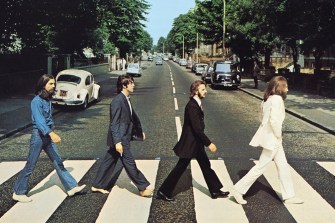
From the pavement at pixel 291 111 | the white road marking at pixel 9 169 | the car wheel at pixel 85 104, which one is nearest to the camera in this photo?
the white road marking at pixel 9 169

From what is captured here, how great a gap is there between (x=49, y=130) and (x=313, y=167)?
5.20m

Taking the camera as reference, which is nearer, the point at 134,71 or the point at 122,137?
the point at 122,137

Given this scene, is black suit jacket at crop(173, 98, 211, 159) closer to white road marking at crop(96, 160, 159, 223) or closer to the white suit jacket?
the white suit jacket

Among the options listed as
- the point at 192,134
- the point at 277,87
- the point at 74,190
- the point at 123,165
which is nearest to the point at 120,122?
the point at 123,165

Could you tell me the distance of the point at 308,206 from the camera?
239 inches

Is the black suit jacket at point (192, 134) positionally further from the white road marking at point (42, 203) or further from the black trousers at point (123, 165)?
the white road marking at point (42, 203)

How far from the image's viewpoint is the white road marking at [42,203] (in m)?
5.57

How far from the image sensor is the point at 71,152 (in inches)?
379

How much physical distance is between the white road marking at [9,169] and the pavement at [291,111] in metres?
3.03

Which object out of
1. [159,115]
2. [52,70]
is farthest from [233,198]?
[52,70]

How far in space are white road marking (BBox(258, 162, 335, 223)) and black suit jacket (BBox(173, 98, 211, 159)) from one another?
157 cm


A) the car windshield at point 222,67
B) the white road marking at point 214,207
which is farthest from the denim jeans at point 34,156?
the car windshield at point 222,67

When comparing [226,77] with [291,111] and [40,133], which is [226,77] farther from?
[40,133]

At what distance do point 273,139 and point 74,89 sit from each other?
43.1 feet
